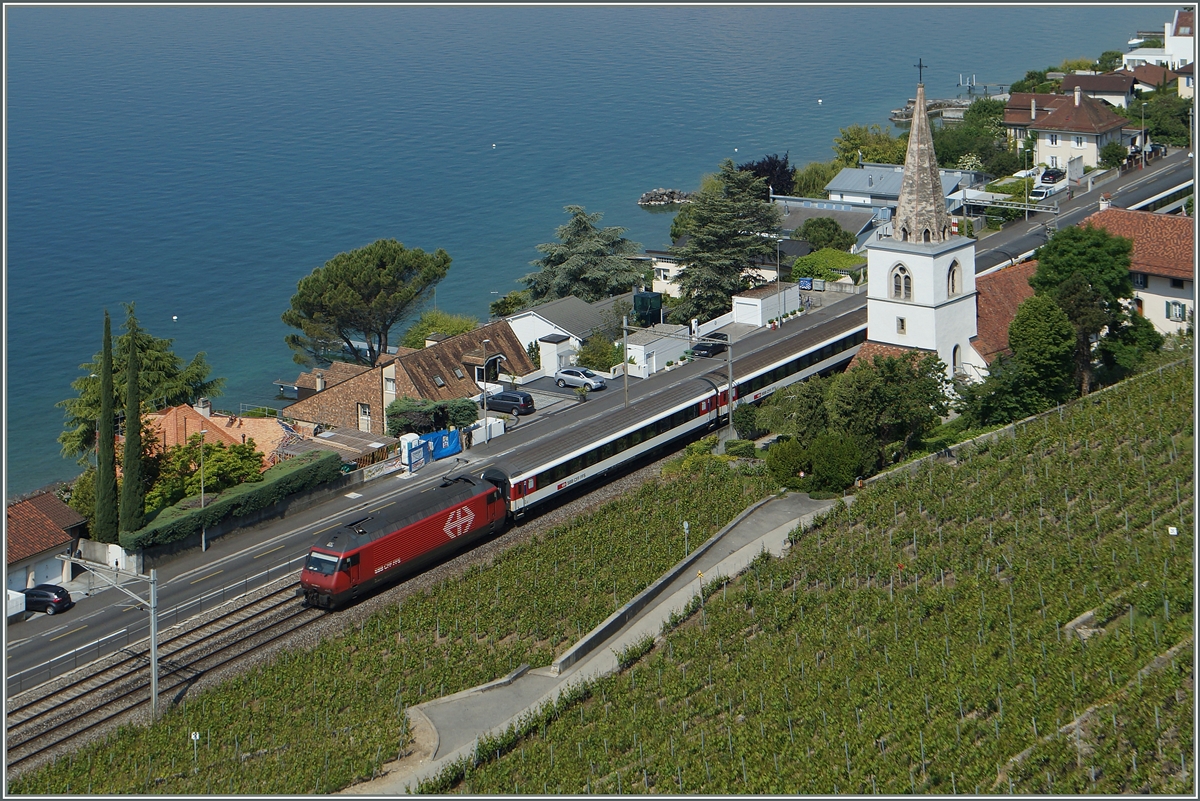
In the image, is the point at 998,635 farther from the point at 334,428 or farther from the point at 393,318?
the point at 393,318

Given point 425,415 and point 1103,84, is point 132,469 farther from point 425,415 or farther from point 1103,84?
point 1103,84

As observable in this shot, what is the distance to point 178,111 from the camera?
200 meters

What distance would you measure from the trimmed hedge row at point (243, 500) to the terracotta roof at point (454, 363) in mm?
9894

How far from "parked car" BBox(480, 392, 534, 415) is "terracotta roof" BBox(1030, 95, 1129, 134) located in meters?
67.8

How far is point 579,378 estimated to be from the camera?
259ft

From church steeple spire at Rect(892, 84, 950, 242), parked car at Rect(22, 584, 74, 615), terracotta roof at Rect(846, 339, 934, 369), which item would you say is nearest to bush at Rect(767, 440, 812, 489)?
terracotta roof at Rect(846, 339, 934, 369)

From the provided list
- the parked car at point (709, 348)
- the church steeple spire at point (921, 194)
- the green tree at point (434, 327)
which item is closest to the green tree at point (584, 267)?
the green tree at point (434, 327)

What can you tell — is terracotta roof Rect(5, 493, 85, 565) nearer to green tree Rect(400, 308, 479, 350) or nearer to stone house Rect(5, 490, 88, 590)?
stone house Rect(5, 490, 88, 590)

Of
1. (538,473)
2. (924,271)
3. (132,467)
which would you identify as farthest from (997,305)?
(132,467)

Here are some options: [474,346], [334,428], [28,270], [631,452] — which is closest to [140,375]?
[334,428]

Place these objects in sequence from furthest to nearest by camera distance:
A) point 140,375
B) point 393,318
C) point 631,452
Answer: point 393,318 → point 140,375 → point 631,452

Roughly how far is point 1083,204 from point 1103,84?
1401 inches

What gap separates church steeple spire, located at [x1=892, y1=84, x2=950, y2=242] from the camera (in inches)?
2724

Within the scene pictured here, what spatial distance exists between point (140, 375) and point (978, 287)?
45.4 m
